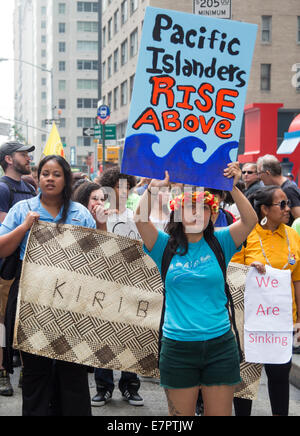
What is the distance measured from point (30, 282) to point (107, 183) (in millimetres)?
2088

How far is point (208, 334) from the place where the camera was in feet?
11.0

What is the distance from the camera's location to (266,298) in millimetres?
4445

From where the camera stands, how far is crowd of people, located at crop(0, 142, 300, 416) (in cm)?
334

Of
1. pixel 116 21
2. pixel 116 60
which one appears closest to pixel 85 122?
pixel 116 60

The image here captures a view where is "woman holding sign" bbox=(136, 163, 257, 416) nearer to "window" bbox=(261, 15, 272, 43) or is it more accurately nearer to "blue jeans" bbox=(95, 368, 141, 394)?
"blue jeans" bbox=(95, 368, 141, 394)

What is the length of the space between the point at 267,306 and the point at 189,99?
1683 mm

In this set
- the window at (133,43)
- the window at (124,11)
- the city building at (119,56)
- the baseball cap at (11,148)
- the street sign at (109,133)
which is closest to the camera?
the baseball cap at (11,148)

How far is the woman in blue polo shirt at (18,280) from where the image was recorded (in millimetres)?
3914

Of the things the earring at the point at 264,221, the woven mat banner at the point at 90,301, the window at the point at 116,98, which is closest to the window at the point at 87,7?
the window at the point at 116,98

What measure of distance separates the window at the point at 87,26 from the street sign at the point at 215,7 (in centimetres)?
8444

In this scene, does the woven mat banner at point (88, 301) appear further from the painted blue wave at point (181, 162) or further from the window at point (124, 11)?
the window at point (124, 11)

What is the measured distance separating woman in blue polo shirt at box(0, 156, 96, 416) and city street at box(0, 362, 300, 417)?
1.07 metres

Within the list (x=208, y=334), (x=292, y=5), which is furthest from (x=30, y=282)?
(x=292, y=5)
